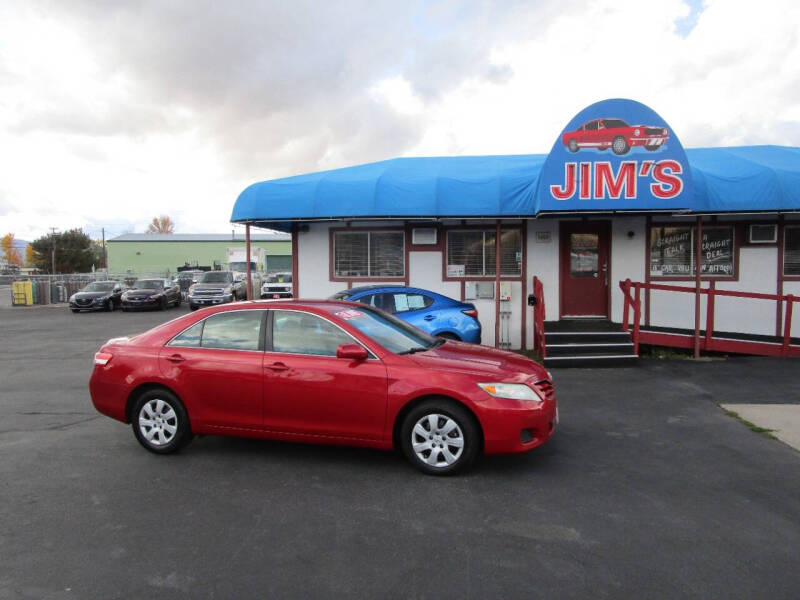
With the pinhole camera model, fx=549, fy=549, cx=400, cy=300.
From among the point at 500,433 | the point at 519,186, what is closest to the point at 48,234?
the point at 519,186

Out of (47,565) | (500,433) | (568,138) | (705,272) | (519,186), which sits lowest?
(47,565)

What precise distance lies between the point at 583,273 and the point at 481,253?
2235mm

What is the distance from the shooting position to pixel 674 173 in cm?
942

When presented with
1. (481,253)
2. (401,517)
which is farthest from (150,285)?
(401,517)

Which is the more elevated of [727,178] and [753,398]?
[727,178]

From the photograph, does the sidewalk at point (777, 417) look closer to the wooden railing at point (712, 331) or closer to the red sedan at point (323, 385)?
the red sedan at point (323, 385)

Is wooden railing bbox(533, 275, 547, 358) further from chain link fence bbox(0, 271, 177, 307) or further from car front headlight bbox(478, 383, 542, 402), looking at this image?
chain link fence bbox(0, 271, 177, 307)

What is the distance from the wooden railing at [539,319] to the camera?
1004 centimetres

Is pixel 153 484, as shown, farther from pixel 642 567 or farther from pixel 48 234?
pixel 48 234

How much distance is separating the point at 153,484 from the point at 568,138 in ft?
27.1

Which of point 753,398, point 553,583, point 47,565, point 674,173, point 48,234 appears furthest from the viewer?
point 48,234

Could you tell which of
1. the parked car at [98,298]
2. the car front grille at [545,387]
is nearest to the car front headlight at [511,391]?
the car front grille at [545,387]

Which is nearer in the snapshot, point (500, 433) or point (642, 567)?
point (642, 567)

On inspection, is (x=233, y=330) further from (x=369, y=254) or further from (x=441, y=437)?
(x=369, y=254)
